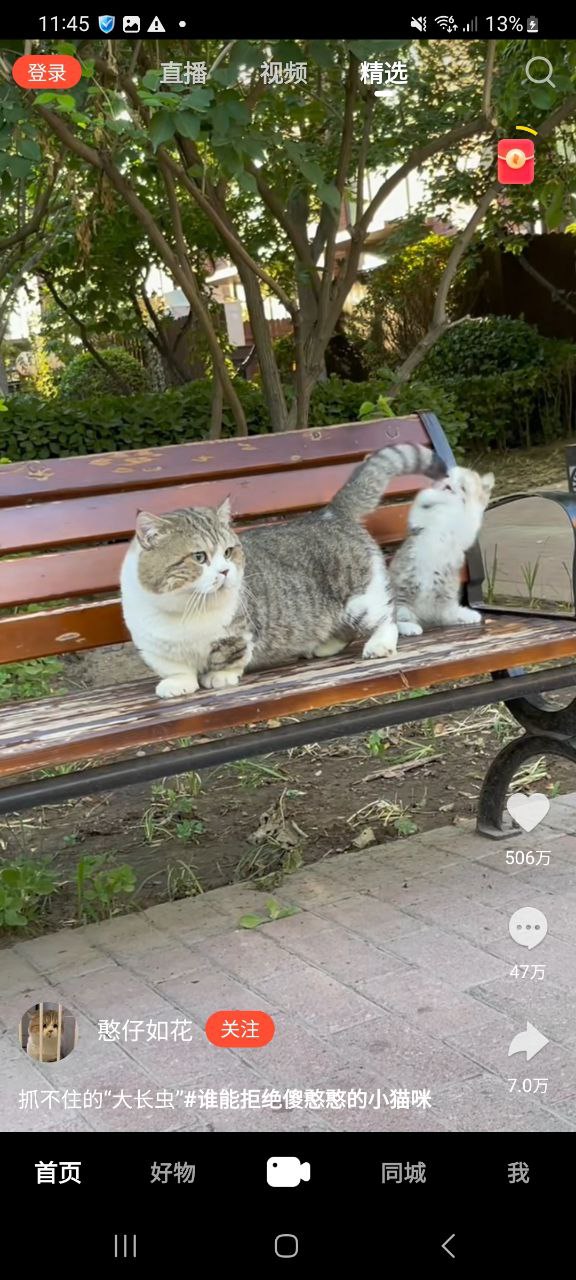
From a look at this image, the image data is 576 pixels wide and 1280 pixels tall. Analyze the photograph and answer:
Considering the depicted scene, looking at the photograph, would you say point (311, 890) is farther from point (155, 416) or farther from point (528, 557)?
point (155, 416)

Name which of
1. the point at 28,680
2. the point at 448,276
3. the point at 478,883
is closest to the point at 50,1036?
the point at 478,883

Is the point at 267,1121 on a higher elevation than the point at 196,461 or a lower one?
lower

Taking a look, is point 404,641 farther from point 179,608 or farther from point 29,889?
point 29,889

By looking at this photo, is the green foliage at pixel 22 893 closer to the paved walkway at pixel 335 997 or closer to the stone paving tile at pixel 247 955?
the paved walkway at pixel 335 997

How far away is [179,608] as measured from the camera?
2338mm

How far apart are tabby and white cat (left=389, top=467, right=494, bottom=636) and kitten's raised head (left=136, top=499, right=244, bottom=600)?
0.69 metres

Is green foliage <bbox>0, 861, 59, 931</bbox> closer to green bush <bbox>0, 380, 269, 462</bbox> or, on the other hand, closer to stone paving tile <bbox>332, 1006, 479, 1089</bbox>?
stone paving tile <bbox>332, 1006, 479, 1089</bbox>

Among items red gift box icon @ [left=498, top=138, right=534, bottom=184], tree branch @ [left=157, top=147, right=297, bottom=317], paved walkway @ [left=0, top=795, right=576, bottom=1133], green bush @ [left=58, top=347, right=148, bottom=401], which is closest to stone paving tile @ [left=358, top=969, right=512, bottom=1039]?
paved walkway @ [left=0, top=795, right=576, bottom=1133]

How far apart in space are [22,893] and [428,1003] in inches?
41.9

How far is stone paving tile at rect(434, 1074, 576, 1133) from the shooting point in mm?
1584

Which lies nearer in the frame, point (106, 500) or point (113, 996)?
Result: point (113, 996)

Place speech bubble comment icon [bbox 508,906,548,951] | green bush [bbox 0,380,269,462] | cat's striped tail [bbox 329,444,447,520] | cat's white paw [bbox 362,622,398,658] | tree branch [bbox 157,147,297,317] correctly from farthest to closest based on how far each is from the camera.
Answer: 1. green bush [bbox 0,380,269,462]
2. tree branch [bbox 157,147,297,317]
3. cat's striped tail [bbox 329,444,447,520]
4. cat's white paw [bbox 362,622,398,658]
5. speech bubble comment icon [bbox 508,906,548,951]

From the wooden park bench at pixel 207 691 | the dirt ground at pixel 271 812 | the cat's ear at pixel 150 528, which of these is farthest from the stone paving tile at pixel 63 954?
the cat's ear at pixel 150 528

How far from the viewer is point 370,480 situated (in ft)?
9.29
